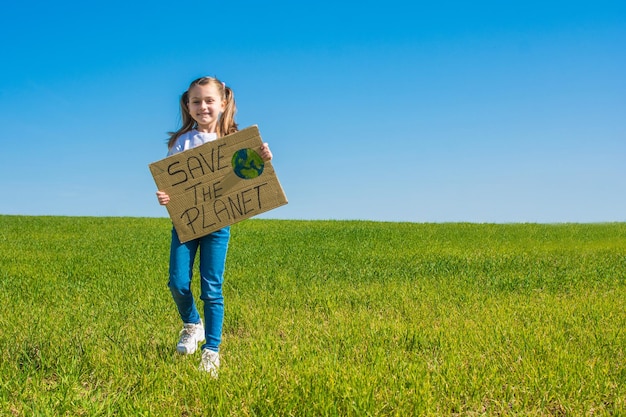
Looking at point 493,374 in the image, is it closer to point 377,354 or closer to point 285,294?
point 377,354

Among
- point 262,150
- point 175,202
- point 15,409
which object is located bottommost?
point 15,409

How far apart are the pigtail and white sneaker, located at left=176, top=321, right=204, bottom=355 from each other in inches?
67.3

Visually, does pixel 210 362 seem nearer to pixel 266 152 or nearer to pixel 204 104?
pixel 266 152

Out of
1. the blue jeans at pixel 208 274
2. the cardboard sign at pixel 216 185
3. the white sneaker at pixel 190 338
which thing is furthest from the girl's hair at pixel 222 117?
the white sneaker at pixel 190 338

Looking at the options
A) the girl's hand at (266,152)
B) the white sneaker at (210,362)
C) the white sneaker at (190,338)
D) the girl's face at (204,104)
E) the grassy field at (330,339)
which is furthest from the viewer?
the white sneaker at (190,338)

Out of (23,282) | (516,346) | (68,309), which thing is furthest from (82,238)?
(516,346)

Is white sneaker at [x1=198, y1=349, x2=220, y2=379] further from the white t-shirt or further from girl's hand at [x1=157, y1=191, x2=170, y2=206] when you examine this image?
the white t-shirt

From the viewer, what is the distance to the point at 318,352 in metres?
4.93

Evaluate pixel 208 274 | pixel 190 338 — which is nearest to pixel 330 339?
pixel 190 338

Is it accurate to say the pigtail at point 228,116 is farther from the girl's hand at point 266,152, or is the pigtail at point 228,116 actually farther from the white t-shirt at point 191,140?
the girl's hand at point 266,152

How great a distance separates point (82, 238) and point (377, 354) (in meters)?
15.9

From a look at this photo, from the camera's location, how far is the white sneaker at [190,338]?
16.1 ft

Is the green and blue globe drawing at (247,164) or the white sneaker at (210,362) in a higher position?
the green and blue globe drawing at (247,164)

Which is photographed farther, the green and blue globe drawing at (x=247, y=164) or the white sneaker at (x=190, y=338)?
the white sneaker at (x=190, y=338)
